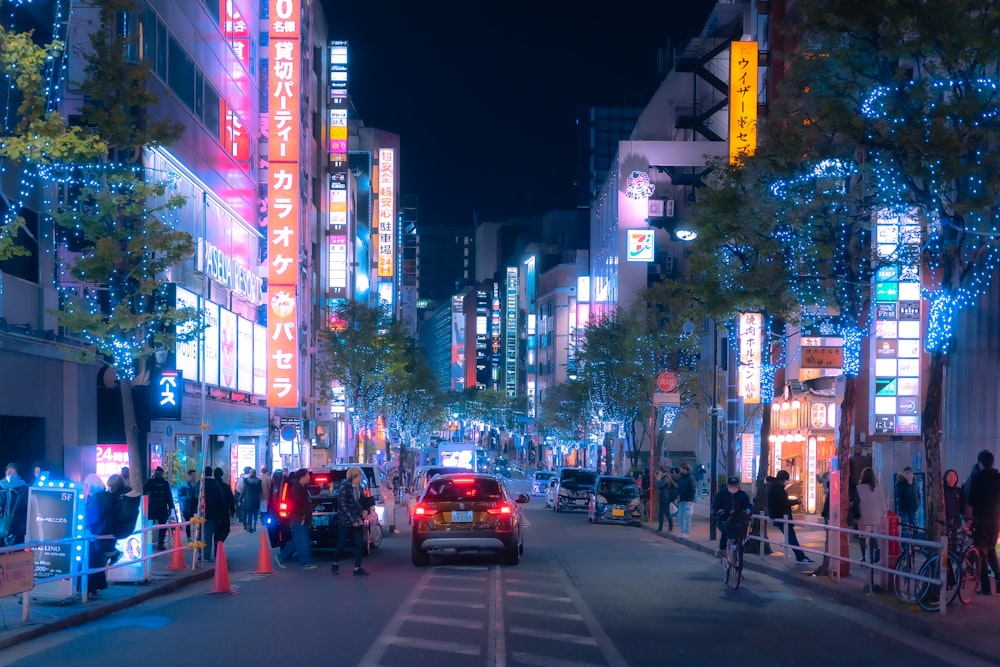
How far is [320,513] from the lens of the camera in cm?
2528

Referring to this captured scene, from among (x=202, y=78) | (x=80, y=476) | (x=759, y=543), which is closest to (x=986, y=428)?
(x=759, y=543)

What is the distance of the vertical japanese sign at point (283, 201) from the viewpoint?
44.0 m

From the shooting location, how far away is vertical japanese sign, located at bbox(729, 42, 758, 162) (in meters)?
52.1

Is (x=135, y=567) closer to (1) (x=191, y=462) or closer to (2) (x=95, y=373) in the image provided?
(2) (x=95, y=373)

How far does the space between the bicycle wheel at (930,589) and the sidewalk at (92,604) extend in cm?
1090

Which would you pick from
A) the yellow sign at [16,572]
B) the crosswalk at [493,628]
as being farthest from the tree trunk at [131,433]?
the yellow sign at [16,572]

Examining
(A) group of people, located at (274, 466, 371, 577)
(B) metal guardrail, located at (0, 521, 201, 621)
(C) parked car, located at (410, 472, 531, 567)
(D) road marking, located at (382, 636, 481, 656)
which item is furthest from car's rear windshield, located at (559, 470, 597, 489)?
(D) road marking, located at (382, 636, 481, 656)

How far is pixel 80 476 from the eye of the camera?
26.2 meters

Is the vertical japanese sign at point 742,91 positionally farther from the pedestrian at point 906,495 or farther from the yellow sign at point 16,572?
the yellow sign at point 16,572

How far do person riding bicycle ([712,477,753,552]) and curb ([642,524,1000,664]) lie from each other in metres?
1.50

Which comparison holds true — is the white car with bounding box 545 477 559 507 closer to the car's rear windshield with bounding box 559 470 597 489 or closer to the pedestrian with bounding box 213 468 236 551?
the car's rear windshield with bounding box 559 470 597 489

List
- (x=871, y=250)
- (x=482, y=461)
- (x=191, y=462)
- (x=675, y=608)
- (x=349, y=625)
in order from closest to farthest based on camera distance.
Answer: (x=349, y=625) < (x=675, y=608) < (x=871, y=250) < (x=191, y=462) < (x=482, y=461)

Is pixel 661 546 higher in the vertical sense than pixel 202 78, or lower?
lower

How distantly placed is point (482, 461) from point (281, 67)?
41.3 m
